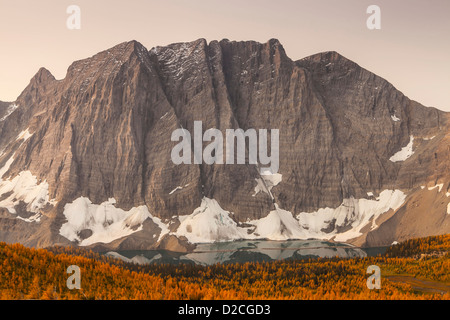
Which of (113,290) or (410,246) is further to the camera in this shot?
(410,246)

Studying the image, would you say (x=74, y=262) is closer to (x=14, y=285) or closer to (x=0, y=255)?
(x=0, y=255)

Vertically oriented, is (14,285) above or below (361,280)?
above

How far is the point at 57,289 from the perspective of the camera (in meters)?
45.5

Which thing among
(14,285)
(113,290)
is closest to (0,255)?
(14,285)

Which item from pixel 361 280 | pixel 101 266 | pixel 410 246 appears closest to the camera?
pixel 101 266

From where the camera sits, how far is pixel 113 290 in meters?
49.4
